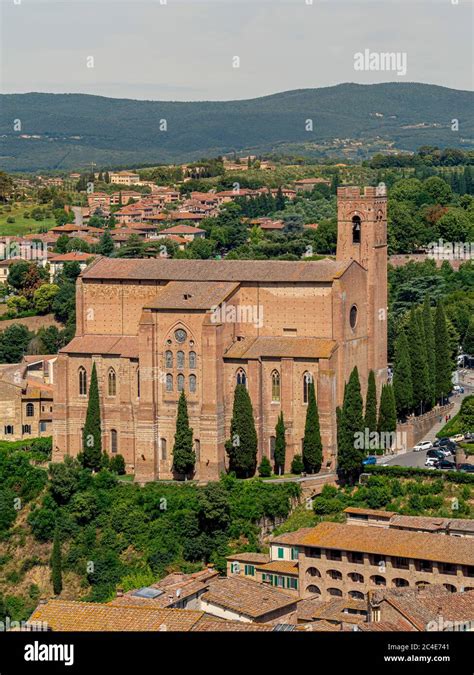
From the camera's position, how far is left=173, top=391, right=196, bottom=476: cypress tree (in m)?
43.1

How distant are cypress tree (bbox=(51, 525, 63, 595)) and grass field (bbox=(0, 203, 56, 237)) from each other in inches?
2284

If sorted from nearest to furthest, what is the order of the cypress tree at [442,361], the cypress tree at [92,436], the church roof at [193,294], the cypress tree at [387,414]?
the church roof at [193,294] < the cypress tree at [92,436] < the cypress tree at [387,414] < the cypress tree at [442,361]

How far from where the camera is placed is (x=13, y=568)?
4359 centimetres

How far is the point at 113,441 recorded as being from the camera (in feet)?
149

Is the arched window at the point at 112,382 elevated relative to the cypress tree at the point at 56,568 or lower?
elevated

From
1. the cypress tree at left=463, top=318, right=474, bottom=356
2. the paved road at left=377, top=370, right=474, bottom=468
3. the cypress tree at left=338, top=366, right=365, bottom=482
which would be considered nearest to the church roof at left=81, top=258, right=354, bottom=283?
the cypress tree at left=338, top=366, right=365, bottom=482

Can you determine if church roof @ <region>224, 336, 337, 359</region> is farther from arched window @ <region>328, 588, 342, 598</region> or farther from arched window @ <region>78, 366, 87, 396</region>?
arched window @ <region>328, 588, 342, 598</region>

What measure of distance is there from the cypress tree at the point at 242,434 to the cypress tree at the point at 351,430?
284cm

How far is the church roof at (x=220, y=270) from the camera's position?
145 feet

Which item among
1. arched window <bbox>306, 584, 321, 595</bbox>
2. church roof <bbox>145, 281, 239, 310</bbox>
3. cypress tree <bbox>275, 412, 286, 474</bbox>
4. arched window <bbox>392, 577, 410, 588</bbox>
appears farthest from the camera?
church roof <bbox>145, 281, 239, 310</bbox>

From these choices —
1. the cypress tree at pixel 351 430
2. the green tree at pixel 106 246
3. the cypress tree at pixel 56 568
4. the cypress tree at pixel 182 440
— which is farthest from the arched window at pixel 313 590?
the green tree at pixel 106 246

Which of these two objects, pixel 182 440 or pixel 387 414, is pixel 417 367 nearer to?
pixel 387 414

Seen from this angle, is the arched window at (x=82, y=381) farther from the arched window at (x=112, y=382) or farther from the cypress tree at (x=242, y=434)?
the cypress tree at (x=242, y=434)
